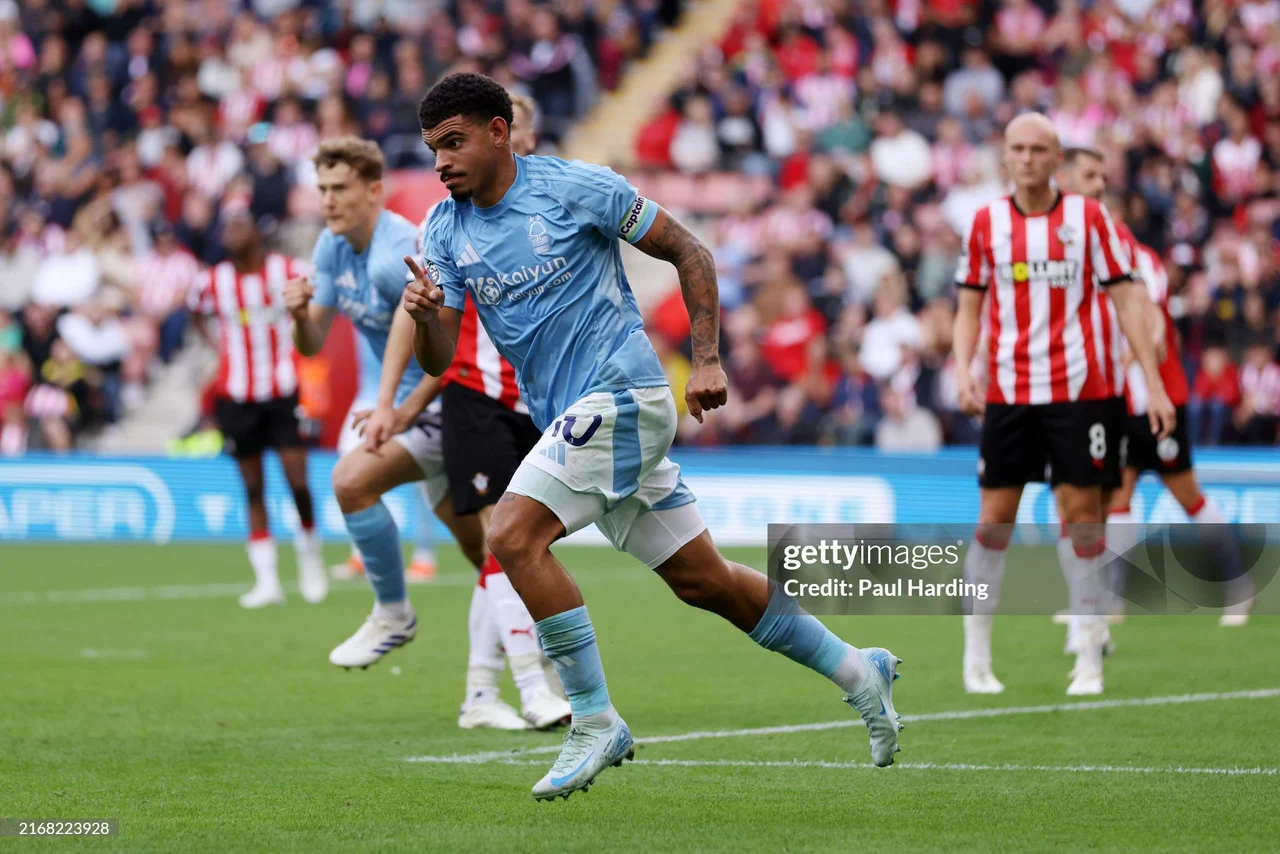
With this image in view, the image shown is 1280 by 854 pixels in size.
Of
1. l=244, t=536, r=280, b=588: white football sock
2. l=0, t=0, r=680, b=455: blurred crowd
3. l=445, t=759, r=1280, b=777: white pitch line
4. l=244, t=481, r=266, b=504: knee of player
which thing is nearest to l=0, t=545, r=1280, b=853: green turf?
l=445, t=759, r=1280, b=777: white pitch line

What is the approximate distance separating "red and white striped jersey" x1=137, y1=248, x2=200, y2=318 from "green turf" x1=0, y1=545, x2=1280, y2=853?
10.2m

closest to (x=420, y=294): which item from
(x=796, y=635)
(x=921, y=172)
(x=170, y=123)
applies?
(x=796, y=635)

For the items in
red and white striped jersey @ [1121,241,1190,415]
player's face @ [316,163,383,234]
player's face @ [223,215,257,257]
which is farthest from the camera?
player's face @ [223,215,257,257]

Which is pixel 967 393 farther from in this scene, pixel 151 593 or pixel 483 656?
pixel 151 593

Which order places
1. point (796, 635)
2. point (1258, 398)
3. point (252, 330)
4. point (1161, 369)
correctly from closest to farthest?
point (796, 635), point (1161, 369), point (252, 330), point (1258, 398)

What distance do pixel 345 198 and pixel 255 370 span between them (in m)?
5.43

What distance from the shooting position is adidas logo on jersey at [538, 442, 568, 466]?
5.66 m

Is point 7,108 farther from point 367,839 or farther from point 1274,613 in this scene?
point 367,839

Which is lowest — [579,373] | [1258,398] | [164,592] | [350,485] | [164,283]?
[164,592]

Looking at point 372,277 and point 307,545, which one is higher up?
point 372,277

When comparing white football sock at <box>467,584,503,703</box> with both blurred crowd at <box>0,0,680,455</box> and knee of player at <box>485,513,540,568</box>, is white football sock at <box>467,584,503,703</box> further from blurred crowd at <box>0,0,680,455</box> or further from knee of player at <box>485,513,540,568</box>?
blurred crowd at <box>0,0,680,455</box>

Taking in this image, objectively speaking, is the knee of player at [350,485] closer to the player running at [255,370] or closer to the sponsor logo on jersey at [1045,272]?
the sponsor logo on jersey at [1045,272]

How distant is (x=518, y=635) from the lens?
25.0 ft

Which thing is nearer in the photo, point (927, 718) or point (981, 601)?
point (927, 718)
